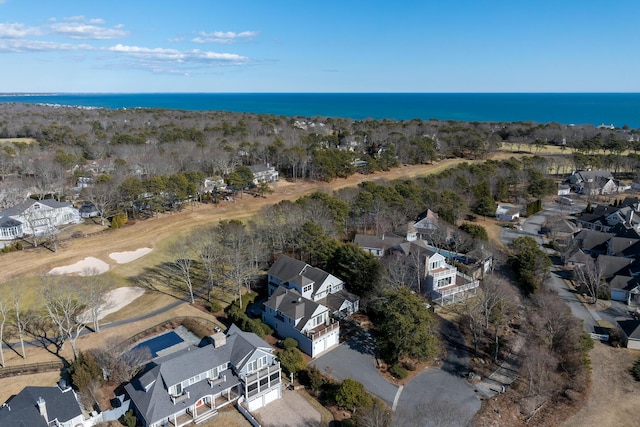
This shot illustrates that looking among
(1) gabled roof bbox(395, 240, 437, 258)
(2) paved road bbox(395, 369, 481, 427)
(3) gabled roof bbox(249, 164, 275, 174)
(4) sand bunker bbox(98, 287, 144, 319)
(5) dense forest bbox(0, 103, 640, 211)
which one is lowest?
(2) paved road bbox(395, 369, 481, 427)

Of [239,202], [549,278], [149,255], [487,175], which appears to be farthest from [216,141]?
[549,278]

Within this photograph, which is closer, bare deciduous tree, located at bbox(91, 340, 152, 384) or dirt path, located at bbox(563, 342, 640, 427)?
dirt path, located at bbox(563, 342, 640, 427)

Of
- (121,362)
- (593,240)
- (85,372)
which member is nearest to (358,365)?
(121,362)

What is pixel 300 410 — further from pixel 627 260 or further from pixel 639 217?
pixel 639 217

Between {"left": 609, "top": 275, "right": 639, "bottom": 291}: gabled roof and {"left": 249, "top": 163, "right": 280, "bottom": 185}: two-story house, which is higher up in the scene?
{"left": 249, "top": 163, "right": 280, "bottom": 185}: two-story house

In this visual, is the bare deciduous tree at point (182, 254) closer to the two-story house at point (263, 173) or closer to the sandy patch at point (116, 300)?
the sandy patch at point (116, 300)

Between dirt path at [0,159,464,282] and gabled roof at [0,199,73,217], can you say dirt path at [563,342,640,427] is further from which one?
gabled roof at [0,199,73,217]

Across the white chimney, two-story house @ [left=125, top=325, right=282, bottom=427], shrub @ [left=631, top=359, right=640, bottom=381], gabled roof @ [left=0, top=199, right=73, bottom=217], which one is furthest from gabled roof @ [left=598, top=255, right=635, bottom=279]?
gabled roof @ [left=0, top=199, right=73, bottom=217]
